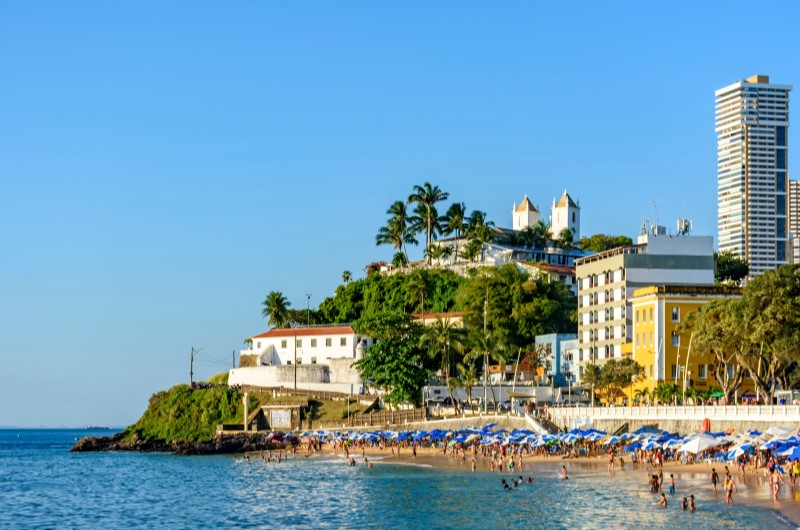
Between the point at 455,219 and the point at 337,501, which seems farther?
the point at 455,219

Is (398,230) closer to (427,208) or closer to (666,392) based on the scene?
(427,208)

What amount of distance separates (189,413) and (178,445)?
6.12 meters

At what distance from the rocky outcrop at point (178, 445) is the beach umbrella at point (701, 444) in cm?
5452

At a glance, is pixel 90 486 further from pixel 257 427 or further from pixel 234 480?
pixel 257 427

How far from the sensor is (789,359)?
259 feet

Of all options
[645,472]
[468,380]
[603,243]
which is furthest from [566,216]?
[645,472]

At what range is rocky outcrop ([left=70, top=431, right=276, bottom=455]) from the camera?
113 meters

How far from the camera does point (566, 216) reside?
192 meters

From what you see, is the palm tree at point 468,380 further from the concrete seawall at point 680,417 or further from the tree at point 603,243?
the tree at point 603,243

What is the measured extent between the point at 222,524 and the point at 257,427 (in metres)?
59.1

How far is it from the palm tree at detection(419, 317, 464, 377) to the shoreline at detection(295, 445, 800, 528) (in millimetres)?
13921

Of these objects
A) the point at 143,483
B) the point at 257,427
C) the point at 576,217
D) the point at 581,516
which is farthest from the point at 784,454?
the point at 576,217

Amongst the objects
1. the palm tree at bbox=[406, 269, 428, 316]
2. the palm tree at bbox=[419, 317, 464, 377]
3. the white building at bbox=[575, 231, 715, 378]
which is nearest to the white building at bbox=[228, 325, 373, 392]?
the palm tree at bbox=[419, 317, 464, 377]

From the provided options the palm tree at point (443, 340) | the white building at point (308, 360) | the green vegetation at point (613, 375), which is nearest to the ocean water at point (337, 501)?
the palm tree at point (443, 340)
